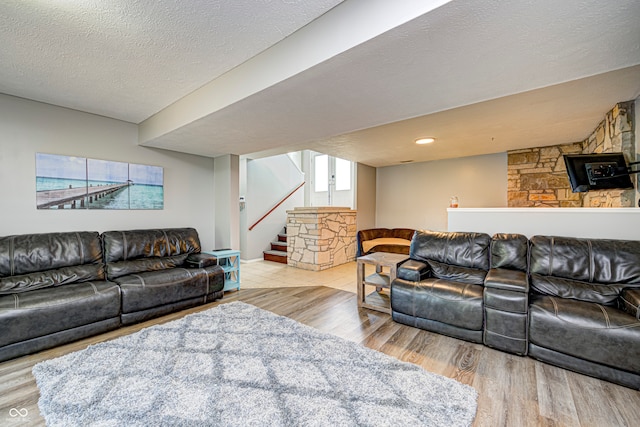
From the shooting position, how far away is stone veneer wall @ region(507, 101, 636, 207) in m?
3.44

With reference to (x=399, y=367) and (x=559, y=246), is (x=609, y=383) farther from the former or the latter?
(x=399, y=367)

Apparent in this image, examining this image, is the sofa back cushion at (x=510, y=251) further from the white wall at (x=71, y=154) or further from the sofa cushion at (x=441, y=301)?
the white wall at (x=71, y=154)

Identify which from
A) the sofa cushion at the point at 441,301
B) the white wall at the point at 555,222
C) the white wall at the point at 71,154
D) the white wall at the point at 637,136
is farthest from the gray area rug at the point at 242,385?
the white wall at the point at 637,136

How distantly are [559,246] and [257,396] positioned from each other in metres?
2.94

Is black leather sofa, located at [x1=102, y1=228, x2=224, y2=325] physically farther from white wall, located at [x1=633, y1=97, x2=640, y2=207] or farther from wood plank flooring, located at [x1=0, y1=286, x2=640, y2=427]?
white wall, located at [x1=633, y1=97, x2=640, y2=207]

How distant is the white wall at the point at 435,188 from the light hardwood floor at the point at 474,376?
4113 millimetres

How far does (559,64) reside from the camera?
178cm

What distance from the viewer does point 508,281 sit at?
2291 mm

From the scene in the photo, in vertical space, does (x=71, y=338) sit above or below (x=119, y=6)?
below

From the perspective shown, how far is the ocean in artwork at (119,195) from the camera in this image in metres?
3.02

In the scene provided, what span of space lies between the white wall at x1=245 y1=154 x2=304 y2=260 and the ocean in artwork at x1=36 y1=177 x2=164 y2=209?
232cm

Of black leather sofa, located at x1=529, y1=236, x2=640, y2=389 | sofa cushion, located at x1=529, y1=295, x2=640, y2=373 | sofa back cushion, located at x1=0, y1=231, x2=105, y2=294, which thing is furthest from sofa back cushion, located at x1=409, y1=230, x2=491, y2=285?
sofa back cushion, located at x1=0, y1=231, x2=105, y2=294

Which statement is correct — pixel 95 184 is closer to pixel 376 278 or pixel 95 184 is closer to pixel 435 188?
pixel 376 278

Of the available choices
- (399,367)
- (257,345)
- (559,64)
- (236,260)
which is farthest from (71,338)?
(559,64)
